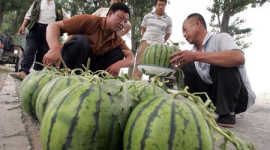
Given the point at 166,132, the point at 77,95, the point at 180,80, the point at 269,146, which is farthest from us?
the point at 180,80

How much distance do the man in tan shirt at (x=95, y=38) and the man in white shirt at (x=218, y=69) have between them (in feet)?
2.57

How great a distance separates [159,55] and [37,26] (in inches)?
106

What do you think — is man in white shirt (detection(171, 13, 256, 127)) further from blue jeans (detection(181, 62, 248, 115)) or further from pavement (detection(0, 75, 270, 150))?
pavement (detection(0, 75, 270, 150))

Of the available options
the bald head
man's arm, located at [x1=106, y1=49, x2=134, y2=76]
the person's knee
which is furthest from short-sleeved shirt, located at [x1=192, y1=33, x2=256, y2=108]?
the person's knee

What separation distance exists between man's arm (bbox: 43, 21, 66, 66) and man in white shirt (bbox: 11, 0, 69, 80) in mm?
1999

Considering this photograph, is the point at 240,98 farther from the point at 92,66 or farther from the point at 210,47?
the point at 92,66

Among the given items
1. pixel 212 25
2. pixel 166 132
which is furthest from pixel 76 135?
pixel 212 25

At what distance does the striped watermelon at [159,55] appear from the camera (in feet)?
10.6

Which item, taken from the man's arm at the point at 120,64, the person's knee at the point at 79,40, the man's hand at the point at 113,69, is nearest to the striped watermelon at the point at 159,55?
the man's arm at the point at 120,64

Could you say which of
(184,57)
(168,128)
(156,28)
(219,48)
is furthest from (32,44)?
(168,128)

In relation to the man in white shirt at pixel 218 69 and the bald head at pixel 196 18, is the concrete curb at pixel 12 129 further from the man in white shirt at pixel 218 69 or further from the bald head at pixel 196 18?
the bald head at pixel 196 18

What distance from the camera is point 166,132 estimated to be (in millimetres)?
898

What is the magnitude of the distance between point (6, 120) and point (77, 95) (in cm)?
129

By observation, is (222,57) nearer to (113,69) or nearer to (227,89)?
(227,89)
